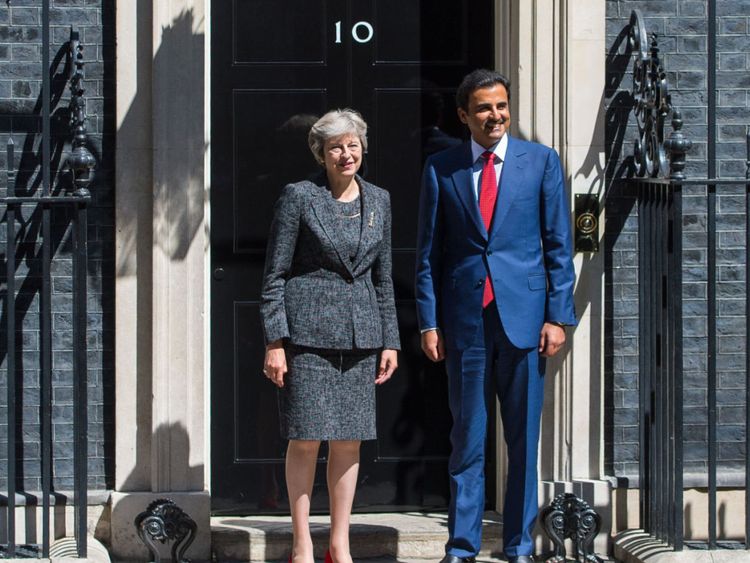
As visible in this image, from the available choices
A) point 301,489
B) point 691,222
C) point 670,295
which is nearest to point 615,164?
point 691,222

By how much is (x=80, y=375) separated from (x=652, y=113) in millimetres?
2496

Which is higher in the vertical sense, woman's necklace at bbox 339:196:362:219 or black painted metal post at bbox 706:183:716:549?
woman's necklace at bbox 339:196:362:219

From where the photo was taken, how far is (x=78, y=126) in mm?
5895

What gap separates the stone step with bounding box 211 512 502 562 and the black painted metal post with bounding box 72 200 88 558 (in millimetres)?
684

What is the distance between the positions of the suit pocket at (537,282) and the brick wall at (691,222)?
2.55ft

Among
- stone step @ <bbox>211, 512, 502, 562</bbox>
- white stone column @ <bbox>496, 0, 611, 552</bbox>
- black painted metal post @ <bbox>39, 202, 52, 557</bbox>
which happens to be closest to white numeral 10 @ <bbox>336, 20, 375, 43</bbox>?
white stone column @ <bbox>496, 0, 611, 552</bbox>

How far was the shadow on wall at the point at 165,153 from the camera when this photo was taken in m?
6.21

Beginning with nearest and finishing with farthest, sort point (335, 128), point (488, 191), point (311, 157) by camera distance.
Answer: point (335, 128) < point (488, 191) < point (311, 157)

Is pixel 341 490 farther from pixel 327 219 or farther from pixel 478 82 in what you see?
pixel 478 82

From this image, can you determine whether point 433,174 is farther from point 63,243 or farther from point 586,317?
point 63,243

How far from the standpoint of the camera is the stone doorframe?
6.21 m

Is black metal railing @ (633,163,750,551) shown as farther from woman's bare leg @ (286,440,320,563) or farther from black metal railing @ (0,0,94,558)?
black metal railing @ (0,0,94,558)

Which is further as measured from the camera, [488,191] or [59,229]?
[59,229]

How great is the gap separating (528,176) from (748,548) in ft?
5.78
